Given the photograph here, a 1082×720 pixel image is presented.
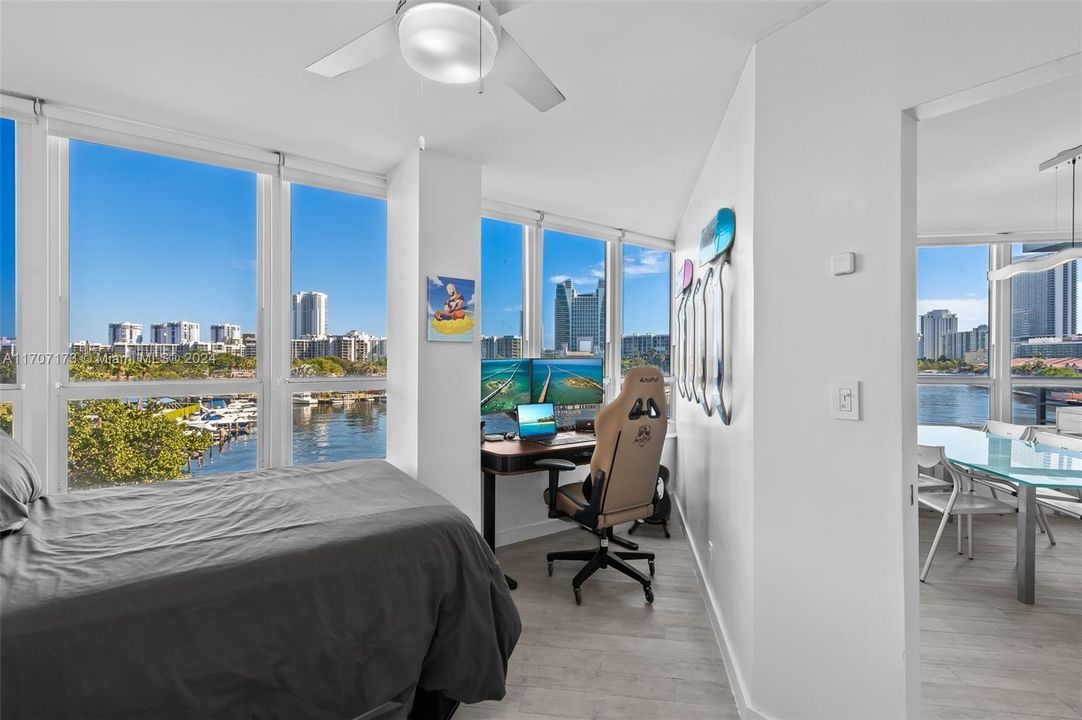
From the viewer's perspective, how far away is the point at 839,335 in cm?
167

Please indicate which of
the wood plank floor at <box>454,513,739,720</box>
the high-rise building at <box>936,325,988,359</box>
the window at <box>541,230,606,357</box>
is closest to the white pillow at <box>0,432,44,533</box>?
the wood plank floor at <box>454,513,739,720</box>

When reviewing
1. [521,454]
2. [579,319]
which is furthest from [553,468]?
[579,319]

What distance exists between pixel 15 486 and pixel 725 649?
9.95 feet

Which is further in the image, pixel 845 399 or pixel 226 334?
pixel 226 334

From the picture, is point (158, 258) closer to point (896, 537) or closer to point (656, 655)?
point (656, 655)

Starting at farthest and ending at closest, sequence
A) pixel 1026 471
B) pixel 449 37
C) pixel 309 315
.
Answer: pixel 309 315
pixel 1026 471
pixel 449 37

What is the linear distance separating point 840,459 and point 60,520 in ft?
9.40

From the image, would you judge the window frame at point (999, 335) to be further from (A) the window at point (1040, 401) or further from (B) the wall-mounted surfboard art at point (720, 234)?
(B) the wall-mounted surfboard art at point (720, 234)

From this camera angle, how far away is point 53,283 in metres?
2.60

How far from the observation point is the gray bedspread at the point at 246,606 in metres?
1.28

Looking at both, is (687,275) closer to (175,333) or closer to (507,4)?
(507,4)

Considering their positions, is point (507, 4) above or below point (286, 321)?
above

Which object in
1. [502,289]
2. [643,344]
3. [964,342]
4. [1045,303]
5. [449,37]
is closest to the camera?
[449,37]

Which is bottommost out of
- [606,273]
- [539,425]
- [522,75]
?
[539,425]
